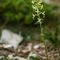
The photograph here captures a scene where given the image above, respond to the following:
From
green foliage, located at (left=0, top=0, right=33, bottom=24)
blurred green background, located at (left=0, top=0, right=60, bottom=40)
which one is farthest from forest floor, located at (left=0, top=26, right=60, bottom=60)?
green foliage, located at (left=0, top=0, right=33, bottom=24)

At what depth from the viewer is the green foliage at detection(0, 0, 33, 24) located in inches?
143

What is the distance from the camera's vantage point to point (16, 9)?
3.69 meters

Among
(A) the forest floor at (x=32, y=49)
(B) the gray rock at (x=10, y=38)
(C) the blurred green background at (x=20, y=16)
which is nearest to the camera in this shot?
(A) the forest floor at (x=32, y=49)

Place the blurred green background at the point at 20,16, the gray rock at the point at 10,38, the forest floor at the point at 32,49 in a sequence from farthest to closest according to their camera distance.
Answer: the blurred green background at the point at 20,16 < the gray rock at the point at 10,38 < the forest floor at the point at 32,49

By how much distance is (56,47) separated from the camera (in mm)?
2848

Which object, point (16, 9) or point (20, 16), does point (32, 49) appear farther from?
point (16, 9)

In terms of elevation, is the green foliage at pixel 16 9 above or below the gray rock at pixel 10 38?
above

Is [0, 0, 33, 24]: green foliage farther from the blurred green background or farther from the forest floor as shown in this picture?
the forest floor

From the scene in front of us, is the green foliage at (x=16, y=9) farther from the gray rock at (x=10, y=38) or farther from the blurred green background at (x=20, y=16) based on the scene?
the gray rock at (x=10, y=38)

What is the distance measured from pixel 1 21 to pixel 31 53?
123cm

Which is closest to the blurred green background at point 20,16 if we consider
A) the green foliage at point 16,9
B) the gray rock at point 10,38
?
the green foliage at point 16,9

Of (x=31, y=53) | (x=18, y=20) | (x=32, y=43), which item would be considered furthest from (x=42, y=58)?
(x=18, y=20)

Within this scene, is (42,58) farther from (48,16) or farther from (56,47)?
(48,16)

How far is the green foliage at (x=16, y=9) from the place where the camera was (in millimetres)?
3621
